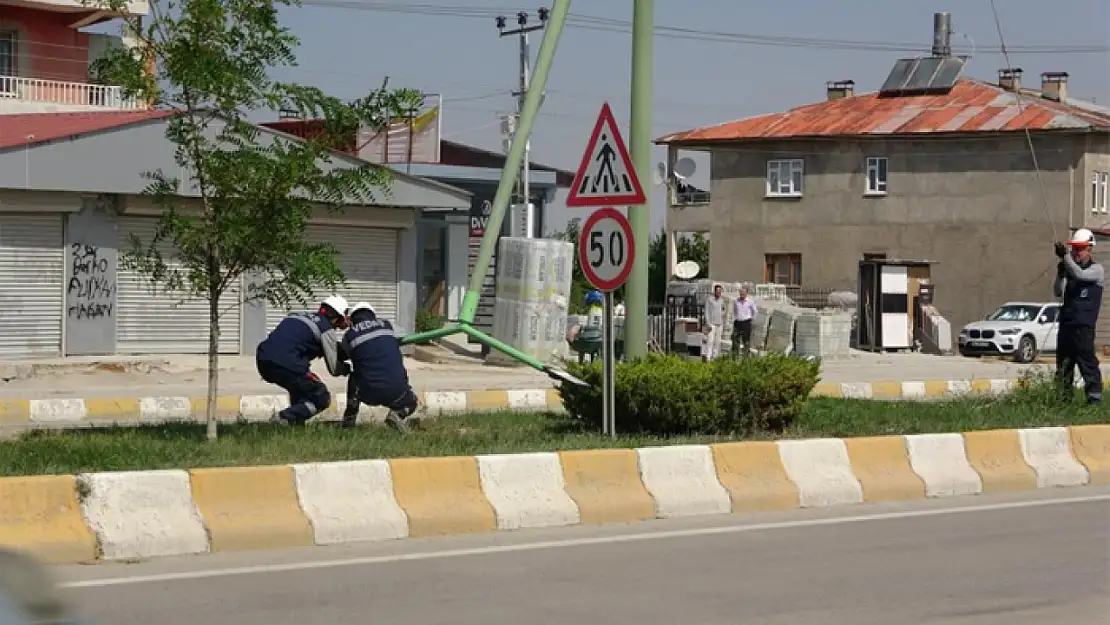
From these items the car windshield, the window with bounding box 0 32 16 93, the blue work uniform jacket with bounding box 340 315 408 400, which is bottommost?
the blue work uniform jacket with bounding box 340 315 408 400

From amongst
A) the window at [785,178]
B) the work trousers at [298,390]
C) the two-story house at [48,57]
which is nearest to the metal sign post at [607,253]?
the work trousers at [298,390]

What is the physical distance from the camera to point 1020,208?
51875mm

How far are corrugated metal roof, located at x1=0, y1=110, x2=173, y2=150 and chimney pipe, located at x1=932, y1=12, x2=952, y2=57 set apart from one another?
33433mm

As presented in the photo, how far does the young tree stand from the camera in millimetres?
12352

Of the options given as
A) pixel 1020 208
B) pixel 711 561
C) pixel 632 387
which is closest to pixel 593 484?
pixel 711 561

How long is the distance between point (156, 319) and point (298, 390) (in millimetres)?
14748

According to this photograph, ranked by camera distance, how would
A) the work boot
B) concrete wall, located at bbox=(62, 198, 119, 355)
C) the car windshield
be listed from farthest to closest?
the car windshield
concrete wall, located at bbox=(62, 198, 119, 355)
the work boot

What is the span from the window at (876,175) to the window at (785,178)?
2.53 metres

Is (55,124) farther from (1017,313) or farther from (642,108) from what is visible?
(1017,313)

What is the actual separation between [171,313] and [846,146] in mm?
31312

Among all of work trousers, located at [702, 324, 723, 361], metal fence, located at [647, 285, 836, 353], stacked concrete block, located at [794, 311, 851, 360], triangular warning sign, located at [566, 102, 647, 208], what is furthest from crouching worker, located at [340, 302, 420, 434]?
stacked concrete block, located at [794, 311, 851, 360]

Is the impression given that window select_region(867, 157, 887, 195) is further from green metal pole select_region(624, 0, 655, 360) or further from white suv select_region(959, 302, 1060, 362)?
green metal pole select_region(624, 0, 655, 360)

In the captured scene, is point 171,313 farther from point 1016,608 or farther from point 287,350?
point 1016,608

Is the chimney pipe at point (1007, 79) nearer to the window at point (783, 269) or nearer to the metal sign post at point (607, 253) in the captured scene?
the window at point (783, 269)
